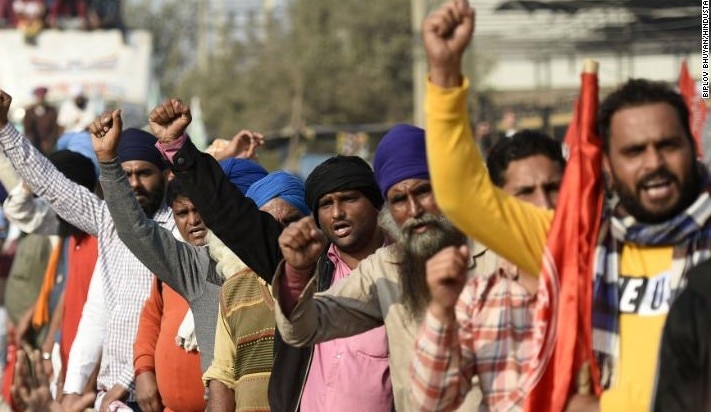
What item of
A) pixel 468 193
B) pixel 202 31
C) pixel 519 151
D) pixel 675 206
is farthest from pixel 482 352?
pixel 202 31

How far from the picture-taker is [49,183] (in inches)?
307

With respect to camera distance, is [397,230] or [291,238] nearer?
[291,238]

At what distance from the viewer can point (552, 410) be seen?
434 cm

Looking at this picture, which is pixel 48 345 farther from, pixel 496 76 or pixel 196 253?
pixel 496 76

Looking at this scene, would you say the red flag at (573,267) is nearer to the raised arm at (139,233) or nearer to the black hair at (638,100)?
the black hair at (638,100)

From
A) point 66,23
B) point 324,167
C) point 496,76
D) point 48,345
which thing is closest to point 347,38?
point 496,76

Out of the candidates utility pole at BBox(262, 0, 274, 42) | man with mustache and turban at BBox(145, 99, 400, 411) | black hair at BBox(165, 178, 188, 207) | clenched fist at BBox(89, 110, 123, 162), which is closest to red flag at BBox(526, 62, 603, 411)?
man with mustache and turban at BBox(145, 99, 400, 411)

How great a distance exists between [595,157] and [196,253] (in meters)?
3.02

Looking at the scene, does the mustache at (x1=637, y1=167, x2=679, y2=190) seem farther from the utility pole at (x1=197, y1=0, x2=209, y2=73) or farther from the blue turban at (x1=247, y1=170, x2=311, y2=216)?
the utility pole at (x1=197, y1=0, x2=209, y2=73)

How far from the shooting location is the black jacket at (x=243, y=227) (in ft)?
19.4

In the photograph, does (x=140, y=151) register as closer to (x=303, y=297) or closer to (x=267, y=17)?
(x=303, y=297)

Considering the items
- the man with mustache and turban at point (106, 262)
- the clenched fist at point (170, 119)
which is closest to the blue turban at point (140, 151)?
the man with mustache and turban at point (106, 262)

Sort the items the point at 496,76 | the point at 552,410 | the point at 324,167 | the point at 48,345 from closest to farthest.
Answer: the point at 552,410, the point at 324,167, the point at 48,345, the point at 496,76

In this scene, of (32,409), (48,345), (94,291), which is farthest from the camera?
(48,345)
